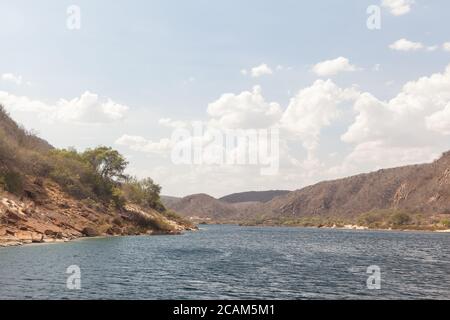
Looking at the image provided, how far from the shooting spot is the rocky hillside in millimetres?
83562

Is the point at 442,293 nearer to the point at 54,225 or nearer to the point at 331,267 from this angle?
the point at 331,267

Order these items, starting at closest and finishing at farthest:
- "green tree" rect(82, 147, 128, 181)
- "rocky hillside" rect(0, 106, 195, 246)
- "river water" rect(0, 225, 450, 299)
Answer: "river water" rect(0, 225, 450, 299), "rocky hillside" rect(0, 106, 195, 246), "green tree" rect(82, 147, 128, 181)

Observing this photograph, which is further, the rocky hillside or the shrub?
the shrub

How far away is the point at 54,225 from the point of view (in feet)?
299

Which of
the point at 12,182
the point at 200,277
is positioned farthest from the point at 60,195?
the point at 200,277

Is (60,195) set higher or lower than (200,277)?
higher

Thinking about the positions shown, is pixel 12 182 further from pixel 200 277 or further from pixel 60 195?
pixel 200 277

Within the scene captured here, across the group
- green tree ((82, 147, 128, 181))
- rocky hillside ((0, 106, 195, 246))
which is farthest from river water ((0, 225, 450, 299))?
green tree ((82, 147, 128, 181))

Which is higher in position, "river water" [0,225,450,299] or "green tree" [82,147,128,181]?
"green tree" [82,147,128,181]

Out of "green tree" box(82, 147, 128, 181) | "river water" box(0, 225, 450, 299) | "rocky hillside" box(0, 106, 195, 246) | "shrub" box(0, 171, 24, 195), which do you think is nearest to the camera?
"river water" box(0, 225, 450, 299)

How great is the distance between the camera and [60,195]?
108625 millimetres

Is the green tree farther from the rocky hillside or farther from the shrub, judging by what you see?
the shrub

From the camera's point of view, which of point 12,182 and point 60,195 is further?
point 60,195
